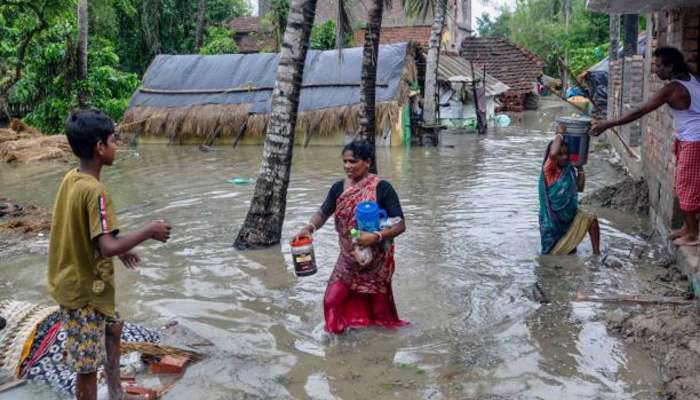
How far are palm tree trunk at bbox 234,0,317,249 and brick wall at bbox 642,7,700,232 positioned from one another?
3.85m

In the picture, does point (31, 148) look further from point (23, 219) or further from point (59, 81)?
point (23, 219)

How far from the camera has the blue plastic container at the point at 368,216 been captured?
15.4ft

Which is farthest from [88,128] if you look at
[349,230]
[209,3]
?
[209,3]

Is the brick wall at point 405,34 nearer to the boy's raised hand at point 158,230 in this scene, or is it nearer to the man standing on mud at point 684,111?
the man standing on mud at point 684,111

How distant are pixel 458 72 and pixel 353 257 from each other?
2067cm

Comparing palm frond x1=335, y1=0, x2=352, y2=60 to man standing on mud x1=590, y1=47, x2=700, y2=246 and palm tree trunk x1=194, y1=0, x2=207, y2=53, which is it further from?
palm tree trunk x1=194, y1=0, x2=207, y2=53

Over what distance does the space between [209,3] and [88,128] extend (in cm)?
3078

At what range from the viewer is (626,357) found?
15.3 feet

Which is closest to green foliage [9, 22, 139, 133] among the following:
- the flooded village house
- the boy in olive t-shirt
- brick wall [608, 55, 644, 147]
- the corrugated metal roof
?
the corrugated metal roof

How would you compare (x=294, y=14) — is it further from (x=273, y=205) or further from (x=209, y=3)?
(x=209, y=3)

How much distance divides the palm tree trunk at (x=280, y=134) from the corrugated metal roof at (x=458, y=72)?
15.4 meters

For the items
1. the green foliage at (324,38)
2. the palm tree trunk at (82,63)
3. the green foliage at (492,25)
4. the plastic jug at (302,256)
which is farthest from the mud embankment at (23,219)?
the green foliage at (492,25)

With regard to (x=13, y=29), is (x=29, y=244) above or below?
below

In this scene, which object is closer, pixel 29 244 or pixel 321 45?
pixel 29 244
